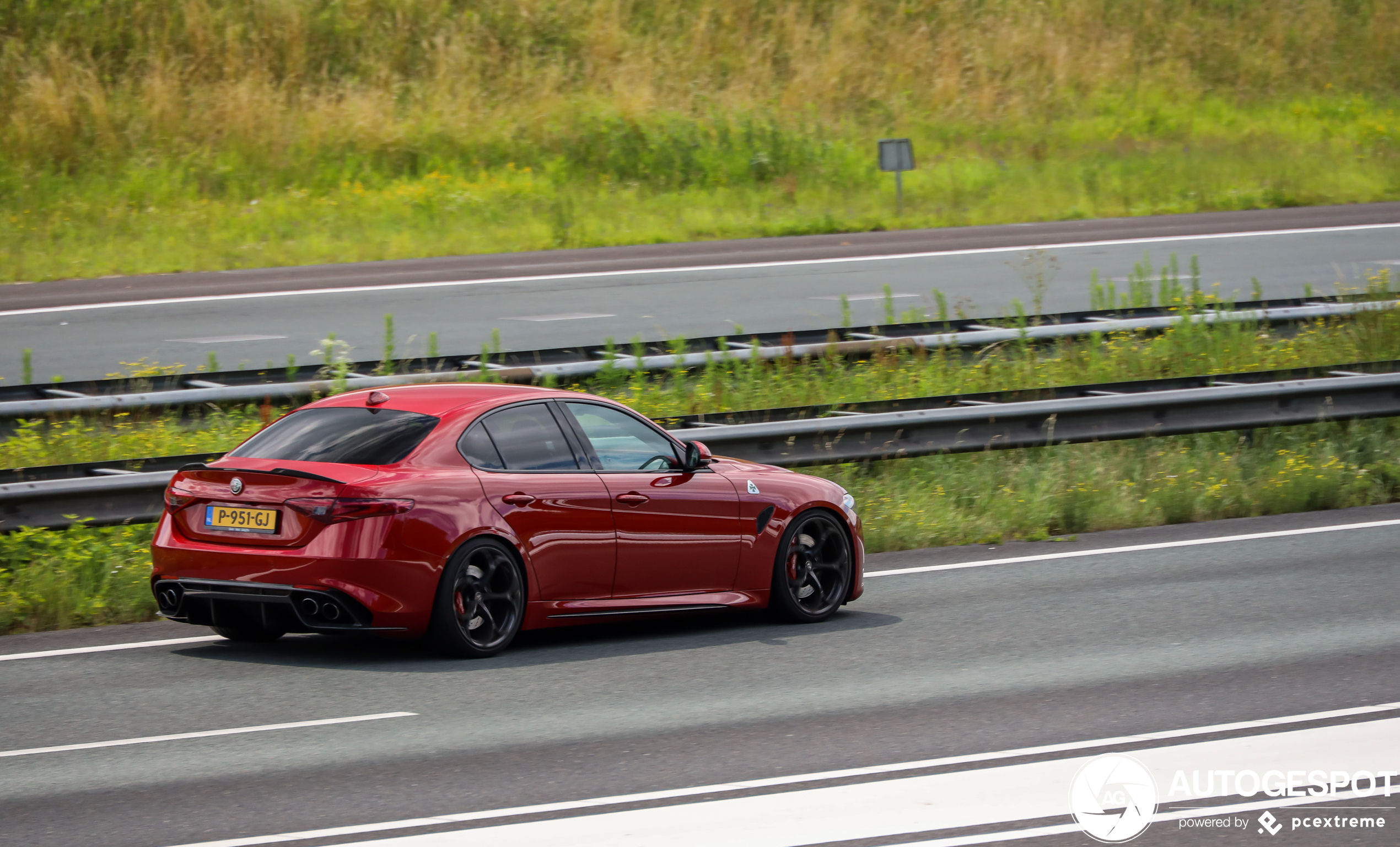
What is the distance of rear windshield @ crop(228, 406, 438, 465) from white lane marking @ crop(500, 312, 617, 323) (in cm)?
1114

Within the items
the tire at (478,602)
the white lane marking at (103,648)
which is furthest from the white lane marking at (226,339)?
the tire at (478,602)

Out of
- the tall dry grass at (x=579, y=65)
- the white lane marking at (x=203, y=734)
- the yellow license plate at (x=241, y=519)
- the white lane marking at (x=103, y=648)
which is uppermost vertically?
the tall dry grass at (x=579, y=65)

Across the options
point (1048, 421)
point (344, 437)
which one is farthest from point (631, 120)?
point (344, 437)

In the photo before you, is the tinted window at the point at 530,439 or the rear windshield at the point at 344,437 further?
the tinted window at the point at 530,439

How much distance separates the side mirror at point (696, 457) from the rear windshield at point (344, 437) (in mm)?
1400

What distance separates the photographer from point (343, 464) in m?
7.99

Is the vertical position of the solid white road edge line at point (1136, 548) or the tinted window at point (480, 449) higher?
the tinted window at point (480, 449)

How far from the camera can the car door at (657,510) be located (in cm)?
871

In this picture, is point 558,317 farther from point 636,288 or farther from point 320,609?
point 320,609

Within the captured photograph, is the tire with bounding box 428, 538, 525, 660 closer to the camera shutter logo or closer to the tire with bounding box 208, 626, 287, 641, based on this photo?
the tire with bounding box 208, 626, 287, 641

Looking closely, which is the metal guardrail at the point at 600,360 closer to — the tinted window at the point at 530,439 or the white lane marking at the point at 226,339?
the white lane marking at the point at 226,339

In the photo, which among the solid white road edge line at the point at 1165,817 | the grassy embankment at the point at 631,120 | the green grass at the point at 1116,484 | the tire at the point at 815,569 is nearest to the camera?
the solid white road edge line at the point at 1165,817

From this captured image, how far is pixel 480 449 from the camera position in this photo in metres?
8.34

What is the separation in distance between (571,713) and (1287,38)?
42.9 m
